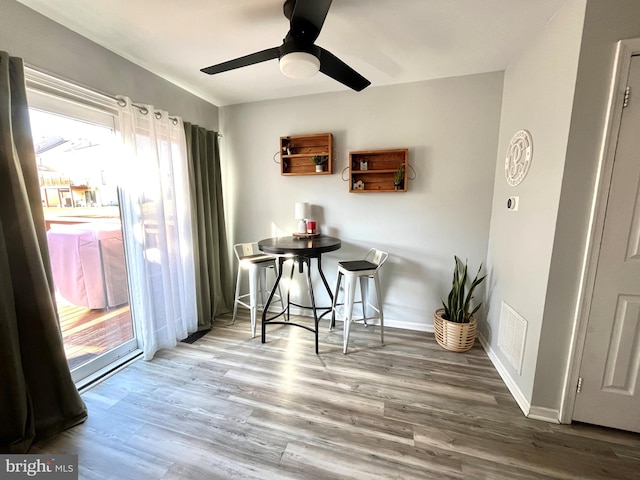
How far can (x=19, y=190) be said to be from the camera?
54.2 inches

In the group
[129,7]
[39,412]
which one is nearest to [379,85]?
[129,7]

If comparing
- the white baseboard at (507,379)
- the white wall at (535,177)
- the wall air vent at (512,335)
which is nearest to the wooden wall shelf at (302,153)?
the white wall at (535,177)

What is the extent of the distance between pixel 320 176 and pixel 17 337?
258cm

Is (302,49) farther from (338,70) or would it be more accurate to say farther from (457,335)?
(457,335)

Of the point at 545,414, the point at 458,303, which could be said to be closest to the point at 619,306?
the point at 545,414

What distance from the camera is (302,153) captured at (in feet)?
9.62

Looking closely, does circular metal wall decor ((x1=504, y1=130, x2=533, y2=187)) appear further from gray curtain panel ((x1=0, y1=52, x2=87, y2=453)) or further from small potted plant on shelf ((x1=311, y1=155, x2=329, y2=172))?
gray curtain panel ((x1=0, y1=52, x2=87, y2=453))

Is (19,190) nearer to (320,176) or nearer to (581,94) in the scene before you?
(320,176)

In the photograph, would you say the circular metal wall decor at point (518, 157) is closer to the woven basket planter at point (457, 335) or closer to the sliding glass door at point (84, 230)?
the woven basket planter at point (457, 335)

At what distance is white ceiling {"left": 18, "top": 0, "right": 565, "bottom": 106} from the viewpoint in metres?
1.53

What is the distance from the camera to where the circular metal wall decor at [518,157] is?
1.84m

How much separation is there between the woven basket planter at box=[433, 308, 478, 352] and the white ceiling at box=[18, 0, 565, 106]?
90.4 inches

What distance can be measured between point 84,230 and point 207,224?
1.02 m

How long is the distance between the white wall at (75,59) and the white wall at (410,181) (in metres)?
0.91
